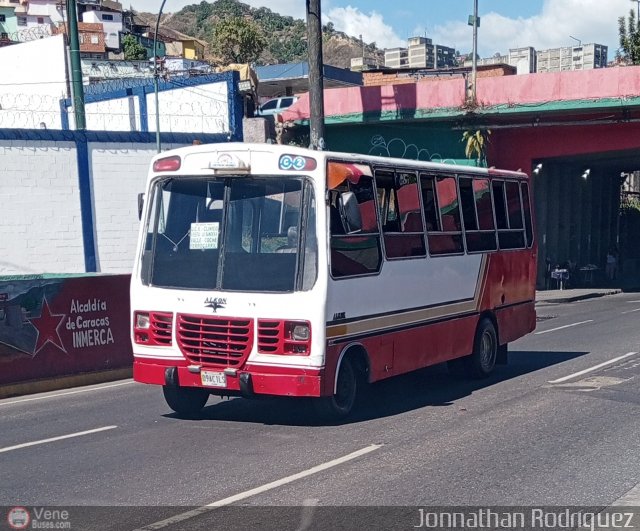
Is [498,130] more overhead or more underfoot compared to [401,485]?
more overhead

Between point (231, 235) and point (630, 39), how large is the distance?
3968cm

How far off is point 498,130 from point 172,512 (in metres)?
26.5

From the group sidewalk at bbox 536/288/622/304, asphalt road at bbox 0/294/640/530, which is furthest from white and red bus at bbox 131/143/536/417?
sidewalk at bbox 536/288/622/304

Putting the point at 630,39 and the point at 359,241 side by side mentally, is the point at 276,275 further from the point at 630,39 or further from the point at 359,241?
the point at 630,39

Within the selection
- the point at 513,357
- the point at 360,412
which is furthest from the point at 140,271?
the point at 513,357

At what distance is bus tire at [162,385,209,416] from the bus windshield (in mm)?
1292

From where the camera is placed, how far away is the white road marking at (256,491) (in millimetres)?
6584

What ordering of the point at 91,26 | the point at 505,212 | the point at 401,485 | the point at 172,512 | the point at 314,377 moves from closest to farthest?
1. the point at 172,512
2. the point at 401,485
3. the point at 314,377
4. the point at 505,212
5. the point at 91,26

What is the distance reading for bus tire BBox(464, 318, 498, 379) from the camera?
43.5 ft

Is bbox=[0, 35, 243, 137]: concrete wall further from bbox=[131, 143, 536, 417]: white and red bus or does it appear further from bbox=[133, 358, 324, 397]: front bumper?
bbox=[133, 358, 324, 397]: front bumper

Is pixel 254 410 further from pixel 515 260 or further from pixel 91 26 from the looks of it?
pixel 91 26

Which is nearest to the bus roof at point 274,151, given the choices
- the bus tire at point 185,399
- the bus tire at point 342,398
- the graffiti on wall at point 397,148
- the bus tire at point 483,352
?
the bus tire at point 342,398

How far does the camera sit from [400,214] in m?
11.3

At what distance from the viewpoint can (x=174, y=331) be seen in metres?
10.0
